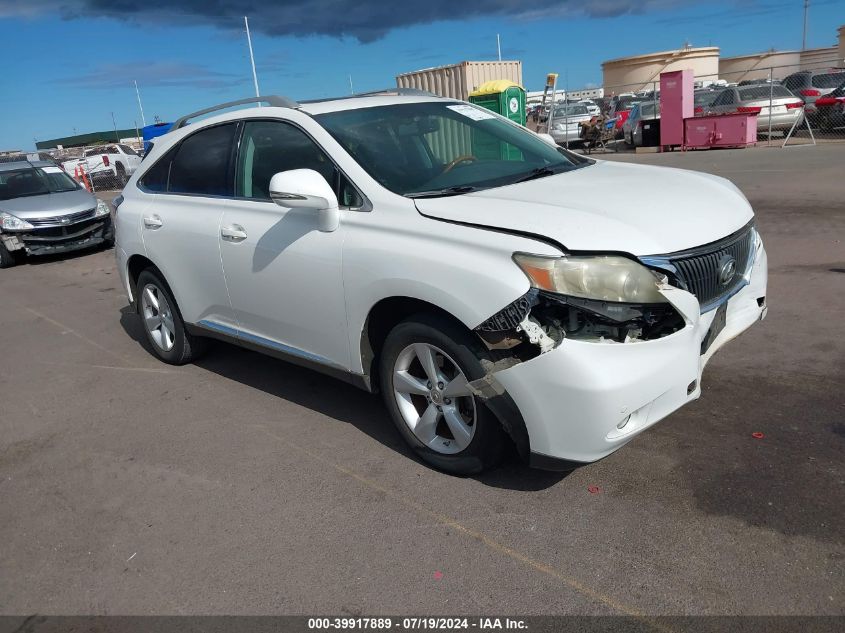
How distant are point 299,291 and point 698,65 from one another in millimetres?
64748

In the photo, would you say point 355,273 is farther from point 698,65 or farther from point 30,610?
point 698,65

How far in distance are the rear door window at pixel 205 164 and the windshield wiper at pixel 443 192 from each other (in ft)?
4.97

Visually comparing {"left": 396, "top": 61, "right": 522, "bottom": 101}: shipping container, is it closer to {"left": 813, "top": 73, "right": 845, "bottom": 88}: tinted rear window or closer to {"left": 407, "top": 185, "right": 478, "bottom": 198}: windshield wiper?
{"left": 407, "top": 185, "right": 478, "bottom": 198}: windshield wiper

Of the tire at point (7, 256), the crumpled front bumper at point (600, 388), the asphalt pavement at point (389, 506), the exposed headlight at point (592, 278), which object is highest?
the exposed headlight at point (592, 278)

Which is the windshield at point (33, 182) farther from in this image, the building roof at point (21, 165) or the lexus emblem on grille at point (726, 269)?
the lexus emblem on grille at point (726, 269)

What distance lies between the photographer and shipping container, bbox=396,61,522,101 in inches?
606

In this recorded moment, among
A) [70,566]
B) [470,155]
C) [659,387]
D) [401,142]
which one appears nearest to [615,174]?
[470,155]

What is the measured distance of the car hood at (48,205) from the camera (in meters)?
11.5

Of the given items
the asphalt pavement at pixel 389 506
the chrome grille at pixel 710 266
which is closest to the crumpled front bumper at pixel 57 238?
the asphalt pavement at pixel 389 506

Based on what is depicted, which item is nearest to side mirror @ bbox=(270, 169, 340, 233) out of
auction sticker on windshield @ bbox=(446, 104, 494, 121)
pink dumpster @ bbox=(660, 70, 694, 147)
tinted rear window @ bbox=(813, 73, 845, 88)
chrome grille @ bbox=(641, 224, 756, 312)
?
auction sticker on windshield @ bbox=(446, 104, 494, 121)

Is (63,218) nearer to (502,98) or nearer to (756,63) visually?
(502,98)

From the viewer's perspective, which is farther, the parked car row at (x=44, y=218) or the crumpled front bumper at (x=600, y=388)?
the parked car row at (x=44, y=218)

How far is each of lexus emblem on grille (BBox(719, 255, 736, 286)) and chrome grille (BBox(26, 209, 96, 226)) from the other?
429 inches

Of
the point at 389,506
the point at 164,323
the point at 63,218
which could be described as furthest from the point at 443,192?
the point at 63,218
